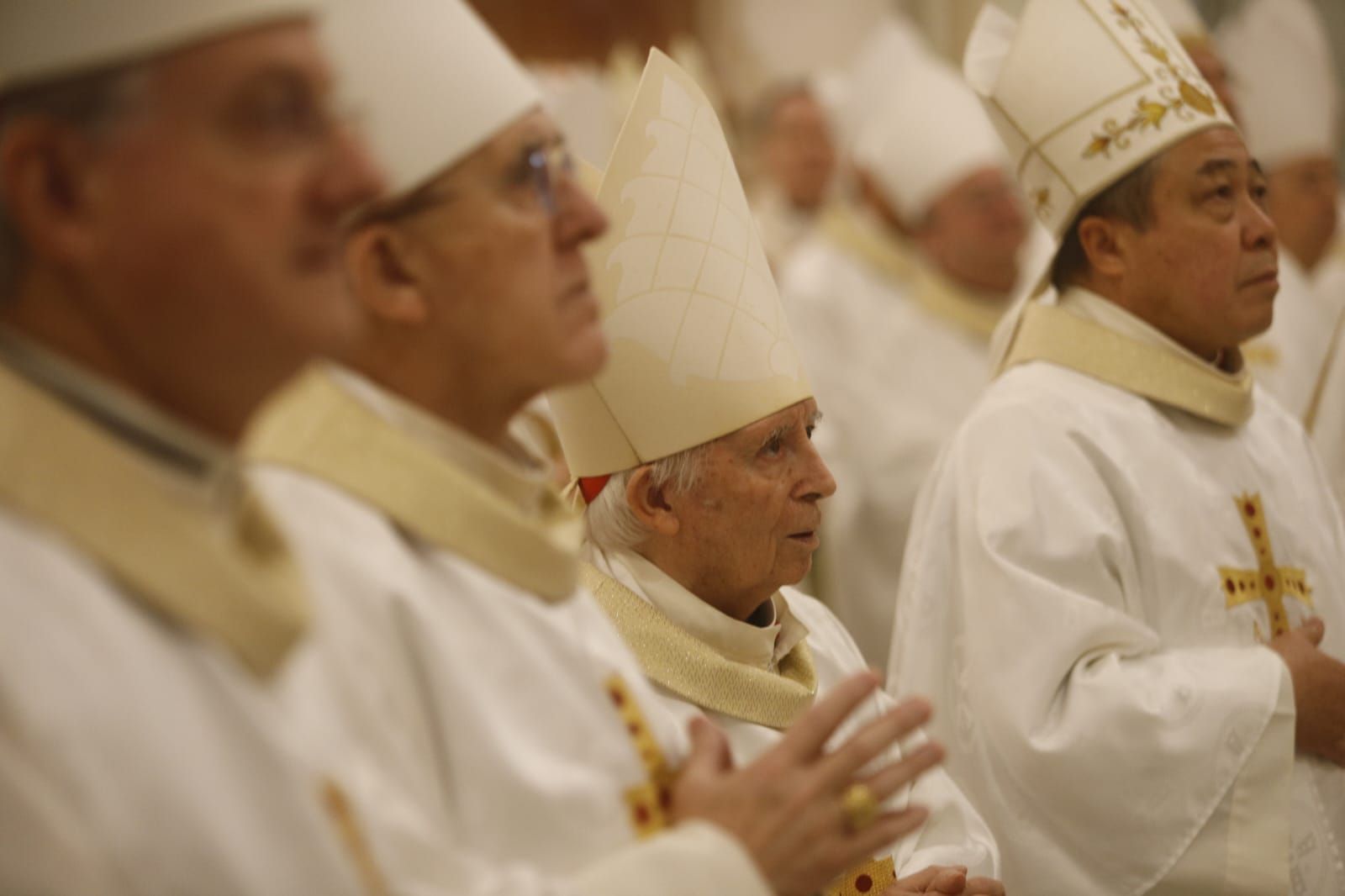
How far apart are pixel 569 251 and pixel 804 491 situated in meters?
1.04

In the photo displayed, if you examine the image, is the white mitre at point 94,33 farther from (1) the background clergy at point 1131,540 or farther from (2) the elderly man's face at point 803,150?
(2) the elderly man's face at point 803,150

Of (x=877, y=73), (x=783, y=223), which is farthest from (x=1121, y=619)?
(x=783, y=223)

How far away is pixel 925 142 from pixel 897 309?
0.85 m

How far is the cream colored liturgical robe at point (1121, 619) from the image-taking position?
364 centimetres

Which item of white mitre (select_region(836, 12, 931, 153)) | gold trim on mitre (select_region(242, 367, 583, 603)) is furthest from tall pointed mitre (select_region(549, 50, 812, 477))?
white mitre (select_region(836, 12, 931, 153))

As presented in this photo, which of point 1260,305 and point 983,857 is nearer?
point 983,857

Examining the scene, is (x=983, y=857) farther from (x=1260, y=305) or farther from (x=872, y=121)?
(x=872, y=121)

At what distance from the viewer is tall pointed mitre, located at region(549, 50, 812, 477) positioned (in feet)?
10.6

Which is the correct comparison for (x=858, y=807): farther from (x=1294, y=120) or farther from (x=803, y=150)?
(x=803, y=150)

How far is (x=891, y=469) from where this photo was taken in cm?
776

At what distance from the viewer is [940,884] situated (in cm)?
311

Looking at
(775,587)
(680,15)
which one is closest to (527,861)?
(775,587)

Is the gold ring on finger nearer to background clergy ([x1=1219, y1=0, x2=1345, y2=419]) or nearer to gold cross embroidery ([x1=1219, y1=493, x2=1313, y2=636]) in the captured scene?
gold cross embroidery ([x1=1219, y1=493, x2=1313, y2=636])

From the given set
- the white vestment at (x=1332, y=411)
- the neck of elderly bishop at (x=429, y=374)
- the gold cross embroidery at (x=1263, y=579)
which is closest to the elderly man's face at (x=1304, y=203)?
the white vestment at (x=1332, y=411)
